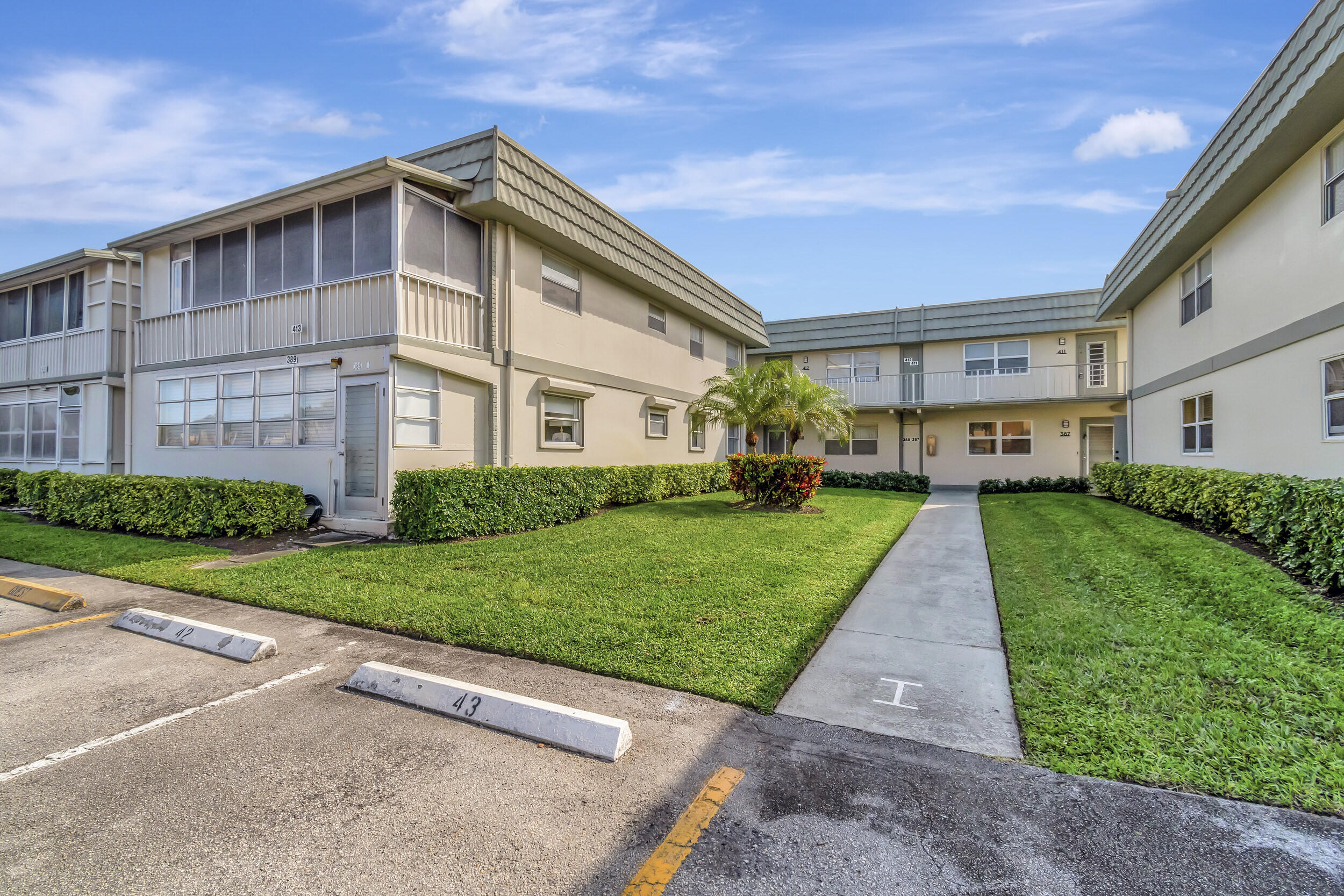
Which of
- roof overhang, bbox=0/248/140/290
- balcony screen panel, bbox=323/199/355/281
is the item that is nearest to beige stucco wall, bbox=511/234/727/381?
balcony screen panel, bbox=323/199/355/281

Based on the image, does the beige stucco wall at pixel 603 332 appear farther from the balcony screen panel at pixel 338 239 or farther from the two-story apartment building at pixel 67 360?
the two-story apartment building at pixel 67 360

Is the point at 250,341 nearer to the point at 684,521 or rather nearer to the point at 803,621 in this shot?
the point at 684,521

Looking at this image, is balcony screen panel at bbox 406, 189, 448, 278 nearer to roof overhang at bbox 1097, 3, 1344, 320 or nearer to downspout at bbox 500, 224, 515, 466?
downspout at bbox 500, 224, 515, 466

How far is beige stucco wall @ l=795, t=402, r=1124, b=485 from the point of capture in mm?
20578

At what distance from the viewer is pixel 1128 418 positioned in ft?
54.6

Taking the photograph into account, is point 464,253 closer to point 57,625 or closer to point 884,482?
point 57,625

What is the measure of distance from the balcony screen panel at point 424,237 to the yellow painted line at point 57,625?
20.5 feet

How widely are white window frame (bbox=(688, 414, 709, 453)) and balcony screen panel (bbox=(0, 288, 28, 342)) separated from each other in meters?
18.0

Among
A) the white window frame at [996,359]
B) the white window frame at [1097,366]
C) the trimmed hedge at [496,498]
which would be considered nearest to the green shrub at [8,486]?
the trimmed hedge at [496,498]

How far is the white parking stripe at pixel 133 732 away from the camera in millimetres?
3139

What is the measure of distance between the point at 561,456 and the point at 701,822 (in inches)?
422

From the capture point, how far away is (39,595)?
20.9 feet

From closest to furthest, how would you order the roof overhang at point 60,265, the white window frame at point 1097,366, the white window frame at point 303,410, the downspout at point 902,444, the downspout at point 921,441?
the white window frame at point 303,410, the roof overhang at point 60,265, the white window frame at point 1097,366, the downspout at point 921,441, the downspout at point 902,444

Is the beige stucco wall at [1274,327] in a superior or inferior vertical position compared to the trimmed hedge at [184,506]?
superior
